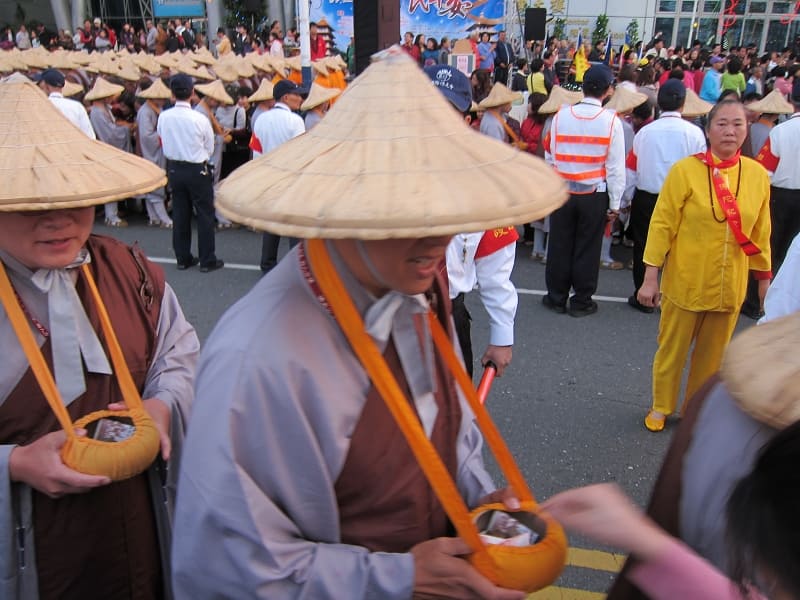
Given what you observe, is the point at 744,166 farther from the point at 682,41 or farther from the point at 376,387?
the point at 682,41

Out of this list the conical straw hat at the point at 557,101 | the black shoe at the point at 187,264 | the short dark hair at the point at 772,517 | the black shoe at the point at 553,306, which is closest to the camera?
the short dark hair at the point at 772,517

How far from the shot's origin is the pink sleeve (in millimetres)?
1098

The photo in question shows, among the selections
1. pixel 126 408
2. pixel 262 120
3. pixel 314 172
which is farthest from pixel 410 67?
pixel 262 120

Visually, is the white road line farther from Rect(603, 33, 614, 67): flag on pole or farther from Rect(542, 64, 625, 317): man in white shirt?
Rect(603, 33, 614, 67): flag on pole

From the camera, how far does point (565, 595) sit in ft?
9.87

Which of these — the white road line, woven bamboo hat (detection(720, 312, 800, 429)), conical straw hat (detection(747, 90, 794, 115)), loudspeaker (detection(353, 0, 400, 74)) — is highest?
loudspeaker (detection(353, 0, 400, 74))

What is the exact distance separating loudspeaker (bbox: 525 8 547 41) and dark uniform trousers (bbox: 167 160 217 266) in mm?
14392

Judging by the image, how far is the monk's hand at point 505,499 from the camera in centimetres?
161

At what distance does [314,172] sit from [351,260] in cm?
22

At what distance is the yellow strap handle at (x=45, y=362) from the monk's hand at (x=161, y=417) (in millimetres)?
54

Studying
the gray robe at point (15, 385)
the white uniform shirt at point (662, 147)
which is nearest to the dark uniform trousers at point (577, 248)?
the white uniform shirt at point (662, 147)

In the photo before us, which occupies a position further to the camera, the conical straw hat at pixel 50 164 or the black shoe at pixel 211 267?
the black shoe at pixel 211 267

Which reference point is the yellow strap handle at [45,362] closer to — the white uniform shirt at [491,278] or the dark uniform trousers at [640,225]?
the white uniform shirt at [491,278]

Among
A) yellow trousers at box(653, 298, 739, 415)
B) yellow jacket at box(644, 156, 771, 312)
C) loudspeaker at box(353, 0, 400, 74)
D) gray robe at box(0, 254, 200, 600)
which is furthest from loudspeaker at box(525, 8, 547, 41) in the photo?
gray robe at box(0, 254, 200, 600)
